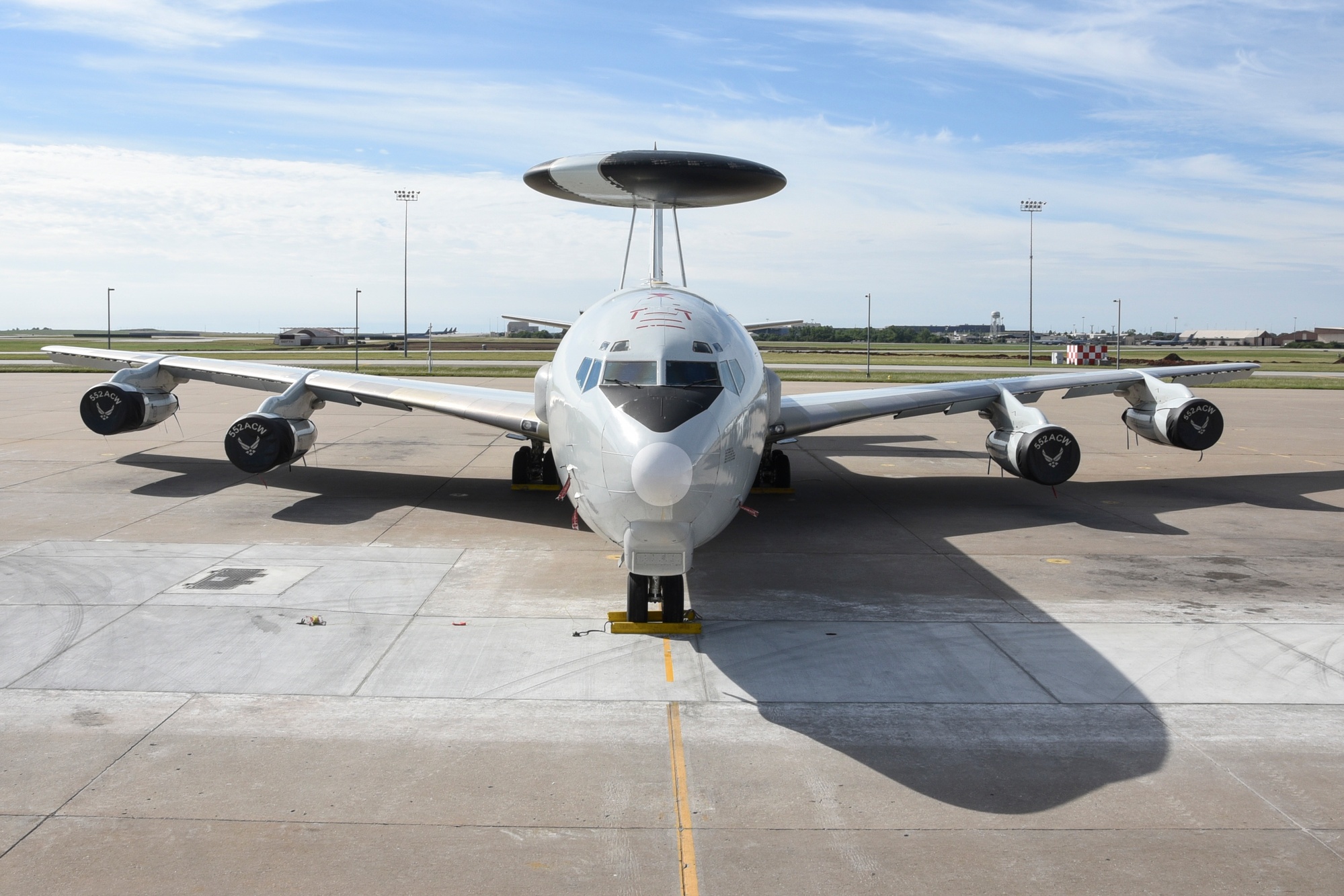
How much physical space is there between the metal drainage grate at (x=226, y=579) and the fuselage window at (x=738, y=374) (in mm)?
6886

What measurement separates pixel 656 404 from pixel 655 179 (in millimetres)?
8799

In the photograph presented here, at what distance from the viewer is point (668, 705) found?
30.0 feet

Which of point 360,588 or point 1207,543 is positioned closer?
point 360,588

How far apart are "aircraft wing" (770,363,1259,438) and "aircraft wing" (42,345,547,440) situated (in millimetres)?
4680

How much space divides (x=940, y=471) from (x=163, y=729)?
18955 mm

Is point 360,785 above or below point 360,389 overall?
below

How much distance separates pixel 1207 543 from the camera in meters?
16.3

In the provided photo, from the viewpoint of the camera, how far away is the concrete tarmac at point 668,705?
21.4 feet

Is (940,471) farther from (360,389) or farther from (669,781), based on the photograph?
(669,781)

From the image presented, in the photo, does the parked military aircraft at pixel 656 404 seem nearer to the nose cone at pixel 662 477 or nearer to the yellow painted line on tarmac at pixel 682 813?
the nose cone at pixel 662 477

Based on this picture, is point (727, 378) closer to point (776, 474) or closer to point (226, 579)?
point (226, 579)

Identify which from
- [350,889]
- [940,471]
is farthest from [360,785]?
[940,471]

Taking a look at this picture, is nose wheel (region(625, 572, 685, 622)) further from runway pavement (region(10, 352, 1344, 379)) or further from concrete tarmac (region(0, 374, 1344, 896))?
runway pavement (region(10, 352, 1344, 379))

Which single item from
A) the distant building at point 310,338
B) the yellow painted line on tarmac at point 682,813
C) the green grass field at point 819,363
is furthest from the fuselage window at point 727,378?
the distant building at point 310,338
